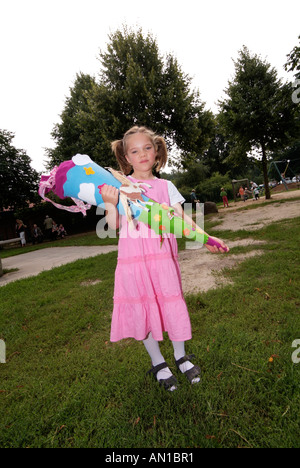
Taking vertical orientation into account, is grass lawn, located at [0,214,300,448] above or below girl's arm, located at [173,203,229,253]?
below

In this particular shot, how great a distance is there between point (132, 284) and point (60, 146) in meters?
19.7

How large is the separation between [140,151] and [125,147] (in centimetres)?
14

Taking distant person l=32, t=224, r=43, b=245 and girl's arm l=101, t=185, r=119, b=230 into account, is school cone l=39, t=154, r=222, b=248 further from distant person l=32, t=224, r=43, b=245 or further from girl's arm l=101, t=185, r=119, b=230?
distant person l=32, t=224, r=43, b=245

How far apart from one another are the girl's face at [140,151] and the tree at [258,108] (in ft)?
50.6

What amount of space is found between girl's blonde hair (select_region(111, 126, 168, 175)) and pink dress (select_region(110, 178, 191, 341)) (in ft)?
1.86

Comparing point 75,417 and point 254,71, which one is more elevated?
point 254,71

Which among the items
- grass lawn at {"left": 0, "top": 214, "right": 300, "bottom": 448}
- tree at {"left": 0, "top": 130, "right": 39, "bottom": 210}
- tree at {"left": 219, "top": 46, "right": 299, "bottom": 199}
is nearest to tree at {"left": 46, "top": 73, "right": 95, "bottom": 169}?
tree at {"left": 0, "top": 130, "right": 39, "bottom": 210}

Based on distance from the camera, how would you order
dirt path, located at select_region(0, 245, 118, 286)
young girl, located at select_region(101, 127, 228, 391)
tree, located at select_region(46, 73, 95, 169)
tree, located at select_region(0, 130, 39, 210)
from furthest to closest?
tree, located at select_region(0, 130, 39, 210) < tree, located at select_region(46, 73, 95, 169) < dirt path, located at select_region(0, 245, 118, 286) < young girl, located at select_region(101, 127, 228, 391)

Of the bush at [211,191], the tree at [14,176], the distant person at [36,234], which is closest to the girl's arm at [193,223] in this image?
the distant person at [36,234]

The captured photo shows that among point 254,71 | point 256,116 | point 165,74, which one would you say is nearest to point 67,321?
point 165,74

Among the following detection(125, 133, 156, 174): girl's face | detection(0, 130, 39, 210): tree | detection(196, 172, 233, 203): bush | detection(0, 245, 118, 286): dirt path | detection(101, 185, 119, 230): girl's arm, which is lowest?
detection(0, 245, 118, 286): dirt path

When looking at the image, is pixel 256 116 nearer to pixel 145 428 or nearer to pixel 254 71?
pixel 254 71

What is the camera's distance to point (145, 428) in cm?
170

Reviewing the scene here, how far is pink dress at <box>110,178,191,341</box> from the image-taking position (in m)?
1.90
